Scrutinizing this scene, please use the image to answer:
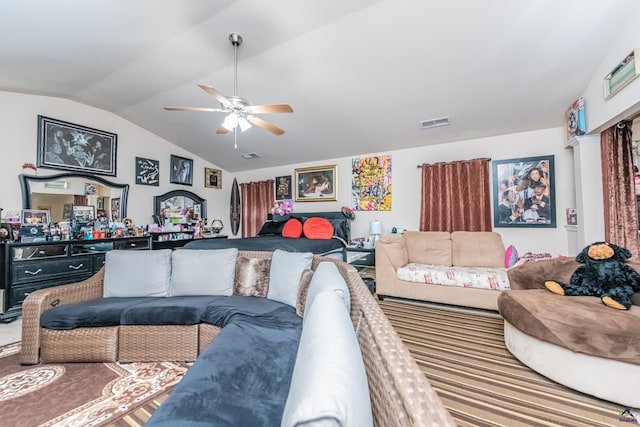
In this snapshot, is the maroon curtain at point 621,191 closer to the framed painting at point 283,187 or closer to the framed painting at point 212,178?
the framed painting at point 283,187

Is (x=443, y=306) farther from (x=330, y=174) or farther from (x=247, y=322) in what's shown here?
(x=330, y=174)

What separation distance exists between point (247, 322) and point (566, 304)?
2.27 m

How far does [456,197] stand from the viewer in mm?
4297

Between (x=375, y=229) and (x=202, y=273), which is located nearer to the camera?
(x=202, y=273)

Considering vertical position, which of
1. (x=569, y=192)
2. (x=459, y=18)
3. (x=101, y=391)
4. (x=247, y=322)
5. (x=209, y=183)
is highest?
(x=459, y=18)

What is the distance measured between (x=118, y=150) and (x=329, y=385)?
565cm

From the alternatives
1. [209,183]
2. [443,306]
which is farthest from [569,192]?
[209,183]

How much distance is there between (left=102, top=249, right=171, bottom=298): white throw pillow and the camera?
2.45 metres

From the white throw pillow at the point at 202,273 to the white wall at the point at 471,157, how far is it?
10.5 ft

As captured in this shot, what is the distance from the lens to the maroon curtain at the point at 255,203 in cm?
625

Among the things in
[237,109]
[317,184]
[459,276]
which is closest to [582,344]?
[459,276]

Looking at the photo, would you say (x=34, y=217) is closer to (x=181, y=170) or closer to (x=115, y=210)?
(x=115, y=210)

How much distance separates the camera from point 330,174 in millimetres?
5539

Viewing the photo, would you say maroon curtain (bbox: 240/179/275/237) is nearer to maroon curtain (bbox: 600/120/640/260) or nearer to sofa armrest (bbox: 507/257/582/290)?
sofa armrest (bbox: 507/257/582/290)
